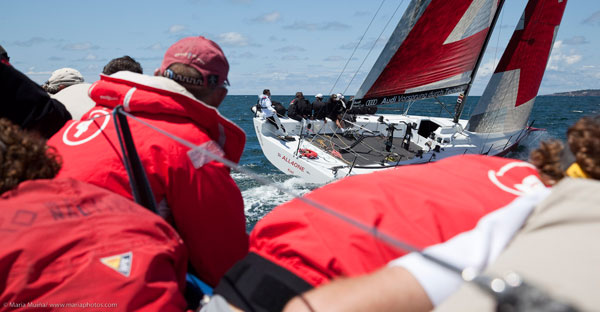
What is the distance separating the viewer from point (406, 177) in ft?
3.58

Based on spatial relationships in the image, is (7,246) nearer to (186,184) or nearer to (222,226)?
(186,184)

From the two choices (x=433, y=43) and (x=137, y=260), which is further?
(x=433, y=43)

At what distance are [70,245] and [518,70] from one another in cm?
1006

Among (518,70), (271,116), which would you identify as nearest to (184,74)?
(271,116)

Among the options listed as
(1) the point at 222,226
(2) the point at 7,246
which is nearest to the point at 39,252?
(2) the point at 7,246

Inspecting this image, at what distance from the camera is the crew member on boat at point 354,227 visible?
91 cm

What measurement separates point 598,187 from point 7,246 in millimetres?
1243

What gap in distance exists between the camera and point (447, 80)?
914cm

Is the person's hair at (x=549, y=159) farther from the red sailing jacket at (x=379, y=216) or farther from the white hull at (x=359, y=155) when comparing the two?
the white hull at (x=359, y=155)

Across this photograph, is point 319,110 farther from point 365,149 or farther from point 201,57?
point 201,57

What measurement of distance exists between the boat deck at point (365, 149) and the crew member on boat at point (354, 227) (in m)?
6.24

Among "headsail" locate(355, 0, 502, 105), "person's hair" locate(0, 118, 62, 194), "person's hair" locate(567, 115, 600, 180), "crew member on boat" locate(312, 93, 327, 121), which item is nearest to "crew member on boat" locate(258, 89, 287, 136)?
"crew member on boat" locate(312, 93, 327, 121)

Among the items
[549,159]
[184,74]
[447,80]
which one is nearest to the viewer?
[549,159]

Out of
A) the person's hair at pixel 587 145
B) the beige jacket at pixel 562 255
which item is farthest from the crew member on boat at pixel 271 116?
the beige jacket at pixel 562 255
